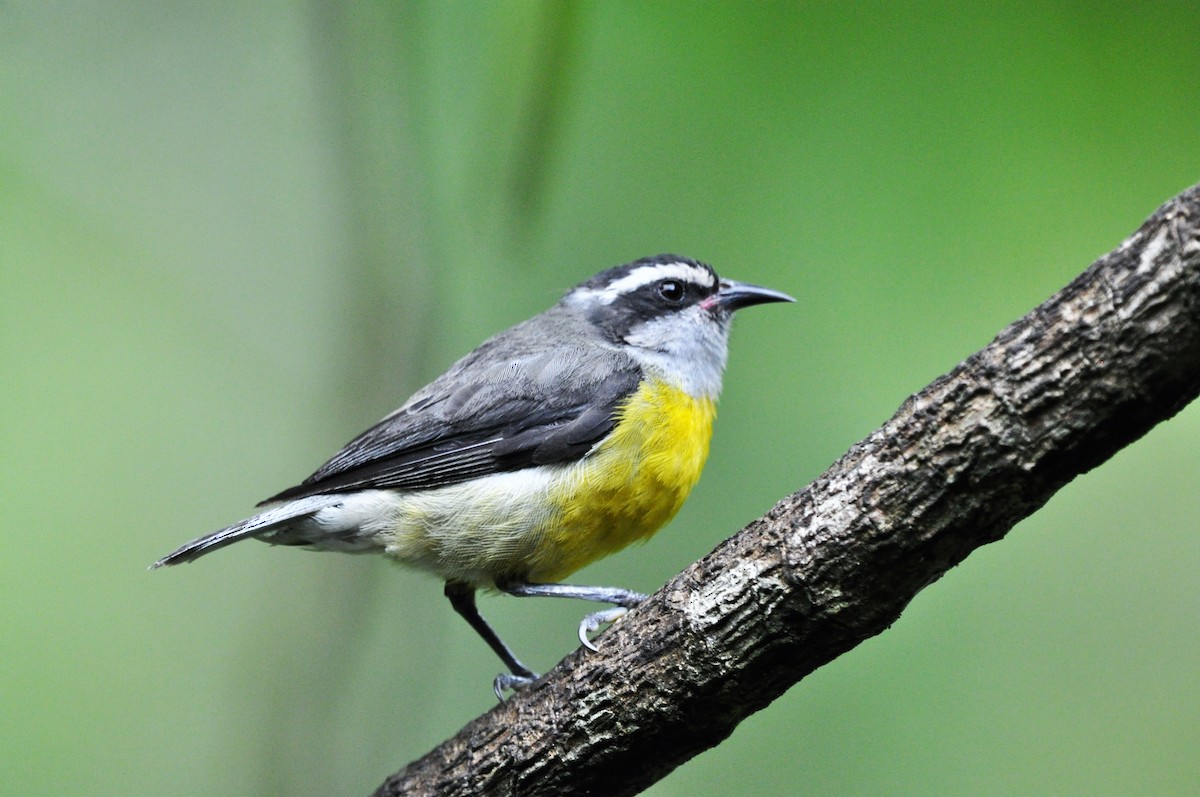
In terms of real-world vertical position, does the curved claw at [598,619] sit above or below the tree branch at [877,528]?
above

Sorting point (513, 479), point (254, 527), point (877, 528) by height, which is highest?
point (254, 527)

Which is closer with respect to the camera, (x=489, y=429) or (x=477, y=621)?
(x=489, y=429)

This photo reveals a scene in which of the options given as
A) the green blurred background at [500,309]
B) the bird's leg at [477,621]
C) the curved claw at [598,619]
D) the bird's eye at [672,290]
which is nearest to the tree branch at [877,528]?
the curved claw at [598,619]

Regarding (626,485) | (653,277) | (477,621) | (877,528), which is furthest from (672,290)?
(877,528)

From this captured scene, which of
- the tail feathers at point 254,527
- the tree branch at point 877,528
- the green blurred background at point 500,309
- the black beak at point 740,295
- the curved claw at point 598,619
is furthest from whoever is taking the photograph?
the black beak at point 740,295

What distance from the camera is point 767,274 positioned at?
4.37 metres

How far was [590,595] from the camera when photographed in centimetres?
321

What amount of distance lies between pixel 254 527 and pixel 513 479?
85 centimetres

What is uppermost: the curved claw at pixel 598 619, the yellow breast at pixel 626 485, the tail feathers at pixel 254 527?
the tail feathers at pixel 254 527

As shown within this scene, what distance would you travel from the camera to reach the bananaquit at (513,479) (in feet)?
10.8

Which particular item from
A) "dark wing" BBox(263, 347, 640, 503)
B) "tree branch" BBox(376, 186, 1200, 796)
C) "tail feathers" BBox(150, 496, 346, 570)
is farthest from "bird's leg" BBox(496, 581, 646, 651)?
"tail feathers" BBox(150, 496, 346, 570)

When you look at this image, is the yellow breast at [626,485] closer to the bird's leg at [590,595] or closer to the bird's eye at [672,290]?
the bird's leg at [590,595]

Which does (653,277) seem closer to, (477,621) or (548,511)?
(548,511)

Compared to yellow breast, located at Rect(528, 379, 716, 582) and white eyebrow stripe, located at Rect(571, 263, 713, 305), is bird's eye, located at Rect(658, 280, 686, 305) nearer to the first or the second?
white eyebrow stripe, located at Rect(571, 263, 713, 305)
